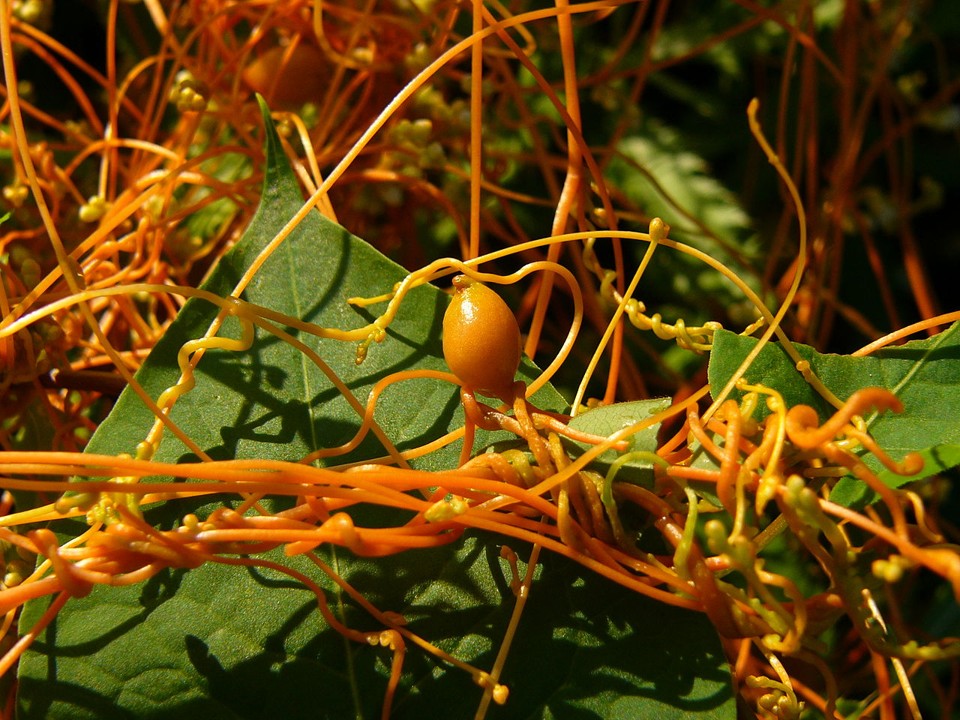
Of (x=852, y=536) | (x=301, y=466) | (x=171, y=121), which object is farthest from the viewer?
(x=171, y=121)

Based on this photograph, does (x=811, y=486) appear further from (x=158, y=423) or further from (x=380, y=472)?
(x=158, y=423)

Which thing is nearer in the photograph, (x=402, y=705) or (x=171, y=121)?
(x=402, y=705)

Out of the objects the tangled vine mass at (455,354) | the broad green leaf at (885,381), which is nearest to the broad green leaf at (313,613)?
the tangled vine mass at (455,354)

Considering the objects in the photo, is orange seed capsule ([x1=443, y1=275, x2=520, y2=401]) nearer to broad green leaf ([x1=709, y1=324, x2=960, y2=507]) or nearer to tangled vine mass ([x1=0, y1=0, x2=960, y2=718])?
tangled vine mass ([x1=0, y1=0, x2=960, y2=718])

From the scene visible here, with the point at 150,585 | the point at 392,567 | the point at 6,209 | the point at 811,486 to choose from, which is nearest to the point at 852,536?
the point at 811,486

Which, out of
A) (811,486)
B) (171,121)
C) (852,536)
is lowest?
(852,536)

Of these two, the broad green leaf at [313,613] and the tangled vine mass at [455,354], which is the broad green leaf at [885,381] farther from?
the broad green leaf at [313,613]

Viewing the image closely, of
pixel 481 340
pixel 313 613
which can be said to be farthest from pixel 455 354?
pixel 313 613
